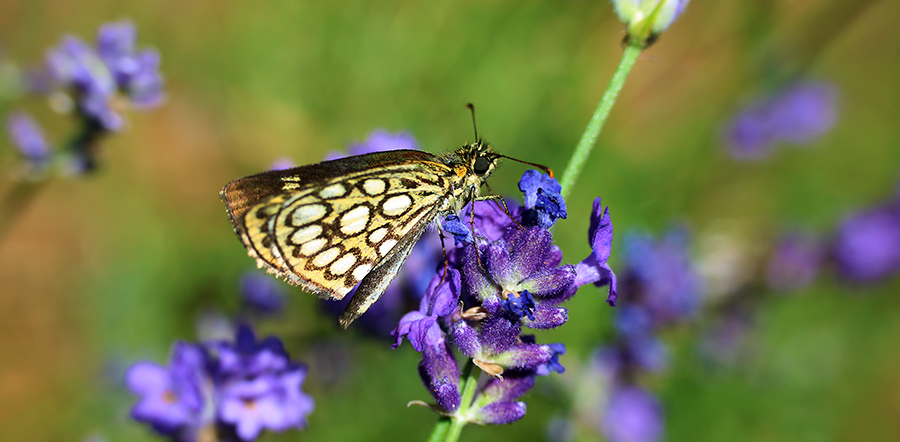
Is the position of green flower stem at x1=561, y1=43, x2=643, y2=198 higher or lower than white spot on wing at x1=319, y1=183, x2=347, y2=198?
higher

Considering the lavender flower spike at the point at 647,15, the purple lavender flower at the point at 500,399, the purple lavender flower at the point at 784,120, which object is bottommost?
the purple lavender flower at the point at 500,399

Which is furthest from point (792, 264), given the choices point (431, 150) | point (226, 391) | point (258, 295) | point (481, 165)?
point (226, 391)

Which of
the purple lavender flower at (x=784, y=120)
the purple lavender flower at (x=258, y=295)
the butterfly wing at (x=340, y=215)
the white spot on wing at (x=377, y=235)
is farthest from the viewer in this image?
the purple lavender flower at (x=784, y=120)

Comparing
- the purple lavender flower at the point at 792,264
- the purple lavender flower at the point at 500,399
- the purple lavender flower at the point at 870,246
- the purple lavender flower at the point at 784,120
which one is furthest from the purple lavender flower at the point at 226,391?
the purple lavender flower at the point at 784,120

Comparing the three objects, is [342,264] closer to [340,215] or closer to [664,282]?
[340,215]

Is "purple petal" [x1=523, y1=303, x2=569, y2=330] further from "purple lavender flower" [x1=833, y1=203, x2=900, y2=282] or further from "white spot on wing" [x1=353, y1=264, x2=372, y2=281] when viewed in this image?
"purple lavender flower" [x1=833, y1=203, x2=900, y2=282]

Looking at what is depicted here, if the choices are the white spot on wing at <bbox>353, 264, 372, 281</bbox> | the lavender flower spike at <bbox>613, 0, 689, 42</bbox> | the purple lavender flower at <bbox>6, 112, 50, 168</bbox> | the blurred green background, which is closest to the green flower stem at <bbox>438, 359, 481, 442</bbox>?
the white spot on wing at <bbox>353, 264, 372, 281</bbox>

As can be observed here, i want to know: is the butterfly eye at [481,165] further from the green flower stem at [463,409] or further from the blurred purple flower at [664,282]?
the blurred purple flower at [664,282]
